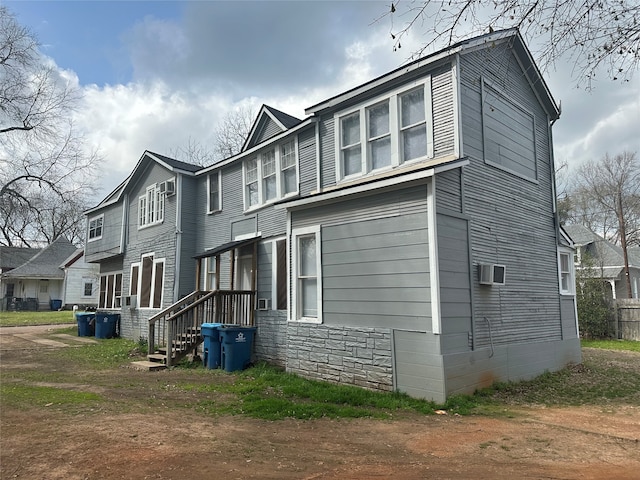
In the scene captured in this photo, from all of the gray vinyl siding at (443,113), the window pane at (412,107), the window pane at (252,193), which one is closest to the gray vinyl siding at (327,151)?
the window pane at (412,107)

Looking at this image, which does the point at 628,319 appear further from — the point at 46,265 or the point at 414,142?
the point at 46,265

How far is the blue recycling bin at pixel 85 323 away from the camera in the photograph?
19031 mm

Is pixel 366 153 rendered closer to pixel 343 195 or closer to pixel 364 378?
pixel 343 195

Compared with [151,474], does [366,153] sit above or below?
above

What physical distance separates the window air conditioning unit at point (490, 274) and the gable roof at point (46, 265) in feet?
129

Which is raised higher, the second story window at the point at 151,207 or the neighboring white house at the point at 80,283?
the second story window at the point at 151,207

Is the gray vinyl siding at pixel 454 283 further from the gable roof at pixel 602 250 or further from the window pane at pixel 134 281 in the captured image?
the gable roof at pixel 602 250

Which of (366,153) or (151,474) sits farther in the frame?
(366,153)

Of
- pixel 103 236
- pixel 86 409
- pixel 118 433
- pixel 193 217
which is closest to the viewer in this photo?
pixel 118 433

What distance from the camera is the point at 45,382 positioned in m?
→ 9.48

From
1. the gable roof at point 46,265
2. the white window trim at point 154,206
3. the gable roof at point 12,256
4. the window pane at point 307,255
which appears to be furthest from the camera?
the gable roof at point 12,256

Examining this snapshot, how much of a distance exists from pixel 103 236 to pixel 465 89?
17.5 meters

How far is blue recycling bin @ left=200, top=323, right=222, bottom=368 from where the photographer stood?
11.1 metres

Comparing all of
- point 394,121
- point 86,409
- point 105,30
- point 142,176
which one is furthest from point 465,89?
point 142,176
